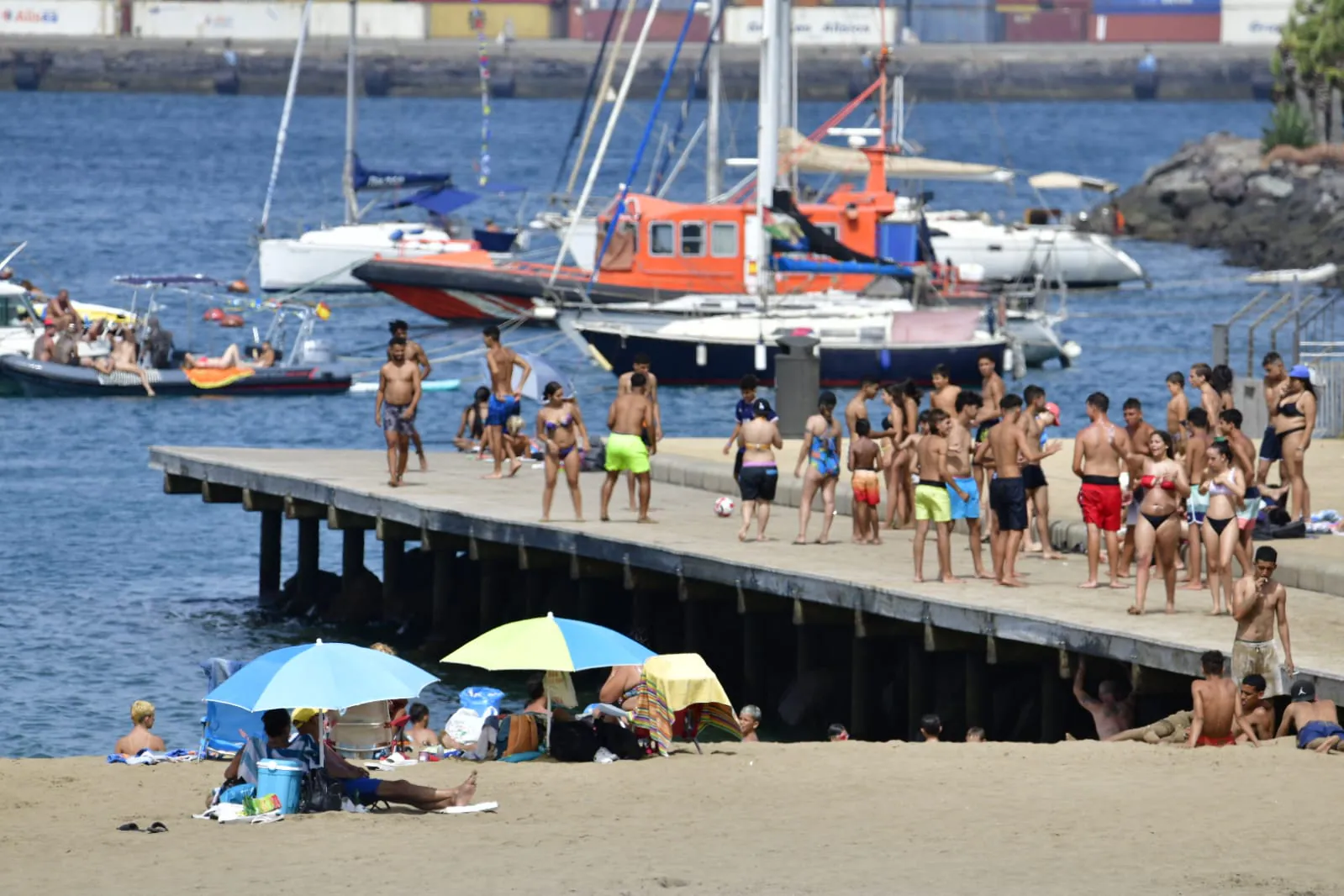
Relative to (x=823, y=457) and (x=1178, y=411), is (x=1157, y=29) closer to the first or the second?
(x=1178, y=411)

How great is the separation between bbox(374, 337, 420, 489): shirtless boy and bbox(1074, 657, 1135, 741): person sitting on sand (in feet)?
25.2

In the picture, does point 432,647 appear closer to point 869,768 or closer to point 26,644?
point 26,644

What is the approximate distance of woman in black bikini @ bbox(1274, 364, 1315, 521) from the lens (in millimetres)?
21062

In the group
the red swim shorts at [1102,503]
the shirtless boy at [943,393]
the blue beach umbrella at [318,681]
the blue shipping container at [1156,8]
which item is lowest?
the blue beach umbrella at [318,681]

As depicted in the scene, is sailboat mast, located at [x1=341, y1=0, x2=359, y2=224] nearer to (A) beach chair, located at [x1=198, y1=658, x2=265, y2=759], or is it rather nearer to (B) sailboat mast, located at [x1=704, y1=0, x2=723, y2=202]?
(B) sailboat mast, located at [x1=704, y1=0, x2=723, y2=202]

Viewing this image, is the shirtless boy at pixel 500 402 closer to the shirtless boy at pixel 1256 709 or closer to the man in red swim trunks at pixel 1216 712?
the man in red swim trunks at pixel 1216 712

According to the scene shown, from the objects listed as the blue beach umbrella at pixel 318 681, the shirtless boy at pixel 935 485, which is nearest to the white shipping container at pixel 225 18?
the shirtless boy at pixel 935 485

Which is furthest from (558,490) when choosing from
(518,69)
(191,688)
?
(518,69)

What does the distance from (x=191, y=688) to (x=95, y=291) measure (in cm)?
3857

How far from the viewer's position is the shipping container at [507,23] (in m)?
171

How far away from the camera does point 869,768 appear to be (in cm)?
1588

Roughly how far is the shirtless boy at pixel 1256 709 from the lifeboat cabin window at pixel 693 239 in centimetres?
2753

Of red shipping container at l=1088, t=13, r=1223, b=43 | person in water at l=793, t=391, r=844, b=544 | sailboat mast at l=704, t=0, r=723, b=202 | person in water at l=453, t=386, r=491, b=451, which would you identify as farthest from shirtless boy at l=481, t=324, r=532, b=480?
red shipping container at l=1088, t=13, r=1223, b=43

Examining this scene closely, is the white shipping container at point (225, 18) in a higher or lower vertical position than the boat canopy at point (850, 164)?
higher
